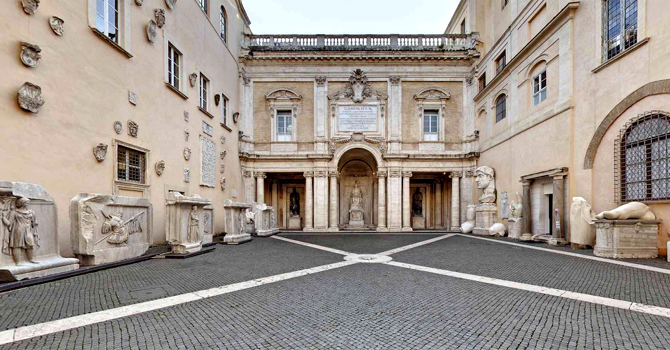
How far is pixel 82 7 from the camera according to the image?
7617mm

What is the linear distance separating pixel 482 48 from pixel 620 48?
32.2ft

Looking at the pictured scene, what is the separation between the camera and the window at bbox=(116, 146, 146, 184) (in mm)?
8852

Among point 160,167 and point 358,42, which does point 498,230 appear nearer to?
point 358,42

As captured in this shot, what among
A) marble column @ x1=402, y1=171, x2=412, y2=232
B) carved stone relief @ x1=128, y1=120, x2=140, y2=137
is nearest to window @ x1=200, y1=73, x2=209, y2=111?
carved stone relief @ x1=128, y1=120, x2=140, y2=137

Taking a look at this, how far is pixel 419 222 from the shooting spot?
20.2 metres

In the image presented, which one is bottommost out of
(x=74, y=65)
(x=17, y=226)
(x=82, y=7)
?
(x=17, y=226)

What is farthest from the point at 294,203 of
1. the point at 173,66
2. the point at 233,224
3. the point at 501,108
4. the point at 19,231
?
the point at 19,231

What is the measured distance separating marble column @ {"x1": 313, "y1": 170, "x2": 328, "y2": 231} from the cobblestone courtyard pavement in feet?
34.7

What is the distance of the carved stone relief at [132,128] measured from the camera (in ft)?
29.6

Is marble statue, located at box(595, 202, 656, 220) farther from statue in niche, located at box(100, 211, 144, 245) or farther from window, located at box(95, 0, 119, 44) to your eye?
window, located at box(95, 0, 119, 44)

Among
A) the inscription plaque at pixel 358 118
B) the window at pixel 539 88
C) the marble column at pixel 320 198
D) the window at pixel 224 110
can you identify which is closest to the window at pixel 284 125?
the marble column at pixel 320 198

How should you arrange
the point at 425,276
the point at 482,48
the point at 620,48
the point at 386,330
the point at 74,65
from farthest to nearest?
the point at 482,48
the point at 620,48
the point at 74,65
the point at 425,276
the point at 386,330

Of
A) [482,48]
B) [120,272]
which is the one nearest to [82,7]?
[120,272]

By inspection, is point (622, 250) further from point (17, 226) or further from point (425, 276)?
point (17, 226)
